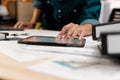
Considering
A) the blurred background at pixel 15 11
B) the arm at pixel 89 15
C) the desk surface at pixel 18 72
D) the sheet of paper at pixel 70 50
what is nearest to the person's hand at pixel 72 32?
the arm at pixel 89 15

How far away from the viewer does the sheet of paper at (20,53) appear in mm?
506

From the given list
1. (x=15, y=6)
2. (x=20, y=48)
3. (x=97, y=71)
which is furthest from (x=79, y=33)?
(x=15, y=6)

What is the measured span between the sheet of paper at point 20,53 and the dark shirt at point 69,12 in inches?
17.1

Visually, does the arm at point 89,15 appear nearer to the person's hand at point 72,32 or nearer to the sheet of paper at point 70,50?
the person's hand at point 72,32

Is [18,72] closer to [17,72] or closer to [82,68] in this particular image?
[17,72]

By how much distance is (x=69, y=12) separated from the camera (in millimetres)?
1086

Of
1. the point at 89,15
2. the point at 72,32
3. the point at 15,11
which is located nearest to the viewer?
the point at 72,32

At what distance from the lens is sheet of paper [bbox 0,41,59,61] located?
51 cm

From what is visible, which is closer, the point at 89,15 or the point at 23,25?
the point at 89,15

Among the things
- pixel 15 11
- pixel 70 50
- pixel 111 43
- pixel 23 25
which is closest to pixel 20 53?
pixel 70 50

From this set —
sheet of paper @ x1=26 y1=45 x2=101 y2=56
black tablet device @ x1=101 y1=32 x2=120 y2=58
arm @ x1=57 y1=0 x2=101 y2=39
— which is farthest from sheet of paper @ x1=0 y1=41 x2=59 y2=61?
arm @ x1=57 y1=0 x2=101 y2=39

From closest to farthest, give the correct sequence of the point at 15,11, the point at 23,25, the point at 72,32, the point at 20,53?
the point at 20,53 < the point at 72,32 < the point at 23,25 < the point at 15,11

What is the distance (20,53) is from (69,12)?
58 cm

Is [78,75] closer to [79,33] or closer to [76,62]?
[76,62]
